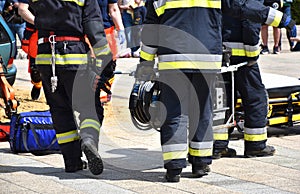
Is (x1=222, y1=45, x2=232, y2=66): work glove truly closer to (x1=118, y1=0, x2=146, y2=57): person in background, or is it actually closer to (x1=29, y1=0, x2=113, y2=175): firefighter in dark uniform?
(x1=29, y1=0, x2=113, y2=175): firefighter in dark uniform

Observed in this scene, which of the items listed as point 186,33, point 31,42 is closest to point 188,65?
point 186,33

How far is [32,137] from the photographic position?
8016 millimetres

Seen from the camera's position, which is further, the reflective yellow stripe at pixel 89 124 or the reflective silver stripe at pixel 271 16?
the reflective silver stripe at pixel 271 16

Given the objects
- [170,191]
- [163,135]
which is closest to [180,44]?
[163,135]

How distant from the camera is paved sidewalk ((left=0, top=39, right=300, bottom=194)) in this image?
6590mm

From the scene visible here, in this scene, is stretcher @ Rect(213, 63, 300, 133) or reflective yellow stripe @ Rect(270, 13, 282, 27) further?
stretcher @ Rect(213, 63, 300, 133)

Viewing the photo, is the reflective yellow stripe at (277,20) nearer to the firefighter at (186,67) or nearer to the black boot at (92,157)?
the firefighter at (186,67)

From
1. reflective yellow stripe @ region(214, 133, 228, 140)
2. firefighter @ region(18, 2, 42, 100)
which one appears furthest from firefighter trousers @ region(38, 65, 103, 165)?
firefighter @ region(18, 2, 42, 100)

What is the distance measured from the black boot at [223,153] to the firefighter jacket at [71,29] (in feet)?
4.92

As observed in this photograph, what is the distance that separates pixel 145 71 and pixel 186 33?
2.01ft

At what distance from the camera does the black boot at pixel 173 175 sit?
6.79m

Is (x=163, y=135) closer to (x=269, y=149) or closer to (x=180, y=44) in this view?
(x=180, y=44)

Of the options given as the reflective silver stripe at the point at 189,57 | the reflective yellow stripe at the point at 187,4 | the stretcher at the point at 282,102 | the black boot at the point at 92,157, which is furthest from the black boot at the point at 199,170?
the stretcher at the point at 282,102

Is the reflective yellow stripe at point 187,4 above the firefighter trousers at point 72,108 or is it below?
above
